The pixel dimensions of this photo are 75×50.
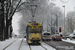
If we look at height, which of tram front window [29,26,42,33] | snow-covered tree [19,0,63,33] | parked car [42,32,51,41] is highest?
snow-covered tree [19,0,63,33]

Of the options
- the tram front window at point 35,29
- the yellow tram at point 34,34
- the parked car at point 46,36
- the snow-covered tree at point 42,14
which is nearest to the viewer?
the yellow tram at point 34,34

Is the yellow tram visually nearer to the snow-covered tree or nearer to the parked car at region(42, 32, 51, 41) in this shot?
the parked car at region(42, 32, 51, 41)

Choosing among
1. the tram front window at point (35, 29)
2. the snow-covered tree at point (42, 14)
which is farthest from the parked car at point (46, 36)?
the tram front window at point (35, 29)

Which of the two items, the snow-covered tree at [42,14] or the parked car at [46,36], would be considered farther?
the snow-covered tree at [42,14]

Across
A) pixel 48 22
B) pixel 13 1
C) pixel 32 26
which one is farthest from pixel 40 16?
pixel 32 26

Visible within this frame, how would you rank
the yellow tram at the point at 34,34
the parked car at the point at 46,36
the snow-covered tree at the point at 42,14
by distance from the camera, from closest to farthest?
the yellow tram at the point at 34,34, the parked car at the point at 46,36, the snow-covered tree at the point at 42,14

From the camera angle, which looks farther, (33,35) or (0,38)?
(0,38)

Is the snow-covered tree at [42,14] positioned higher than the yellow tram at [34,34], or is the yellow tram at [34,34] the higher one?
the snow-covered tree at [42,14]

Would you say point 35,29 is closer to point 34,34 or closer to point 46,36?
point 34,34

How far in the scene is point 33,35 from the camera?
25.5 m

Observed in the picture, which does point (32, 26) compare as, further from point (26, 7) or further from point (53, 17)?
point (53, 17)

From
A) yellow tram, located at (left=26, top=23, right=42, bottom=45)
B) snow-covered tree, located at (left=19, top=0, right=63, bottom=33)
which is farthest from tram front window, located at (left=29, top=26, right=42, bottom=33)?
snow-covered tree, located at (left=19, top=0, right=63, bottom=33)

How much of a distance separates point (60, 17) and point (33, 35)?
6800cm

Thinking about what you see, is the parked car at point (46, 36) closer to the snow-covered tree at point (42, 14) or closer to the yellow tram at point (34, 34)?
the snow-covered tree at point (42, 14)
